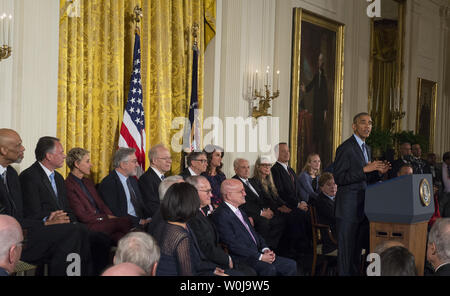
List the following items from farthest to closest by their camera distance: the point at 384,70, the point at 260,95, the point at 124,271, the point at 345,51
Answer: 1. the point at 384,70
2. the point at 345,51
3. the point at 260,95
4. the point at 124,271

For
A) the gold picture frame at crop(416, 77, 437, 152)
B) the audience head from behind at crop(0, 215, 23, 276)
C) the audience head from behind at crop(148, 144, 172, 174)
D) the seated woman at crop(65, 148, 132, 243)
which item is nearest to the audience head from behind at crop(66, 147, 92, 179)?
the seated woman at crop(65, 148, 132, 243)

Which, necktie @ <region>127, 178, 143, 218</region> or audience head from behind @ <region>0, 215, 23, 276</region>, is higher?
audience head from behind @ <region>0, 215, 23, 276</region>

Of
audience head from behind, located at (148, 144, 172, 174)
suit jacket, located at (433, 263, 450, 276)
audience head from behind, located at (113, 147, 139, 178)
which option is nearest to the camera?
suit jacket, located at (433, 263, 450, 276)

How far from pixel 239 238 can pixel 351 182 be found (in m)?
1.44

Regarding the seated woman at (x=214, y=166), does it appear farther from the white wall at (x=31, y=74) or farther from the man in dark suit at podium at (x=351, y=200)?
the white wall at (x=31, y=74)

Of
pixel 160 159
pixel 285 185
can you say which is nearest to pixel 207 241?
pixel 160 159

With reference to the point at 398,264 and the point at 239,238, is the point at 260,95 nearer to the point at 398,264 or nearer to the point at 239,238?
the point at 239,238

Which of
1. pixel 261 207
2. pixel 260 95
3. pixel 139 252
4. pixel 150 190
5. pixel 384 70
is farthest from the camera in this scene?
pixel 384 70

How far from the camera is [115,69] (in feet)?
23.3

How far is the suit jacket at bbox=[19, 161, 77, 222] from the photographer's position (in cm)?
511

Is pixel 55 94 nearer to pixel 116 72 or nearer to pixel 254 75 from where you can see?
pixel 116 72

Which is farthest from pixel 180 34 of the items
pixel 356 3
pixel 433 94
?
pixel 433 94

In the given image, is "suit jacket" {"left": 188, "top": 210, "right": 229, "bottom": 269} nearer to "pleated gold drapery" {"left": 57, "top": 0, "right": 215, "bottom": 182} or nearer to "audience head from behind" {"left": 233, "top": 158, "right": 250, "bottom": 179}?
"pleated gold drapery" {"left": 57, "top": 0, "right": 215, "bottom": 182}

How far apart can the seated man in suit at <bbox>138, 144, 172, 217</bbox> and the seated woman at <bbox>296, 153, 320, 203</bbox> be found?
3.21 m
